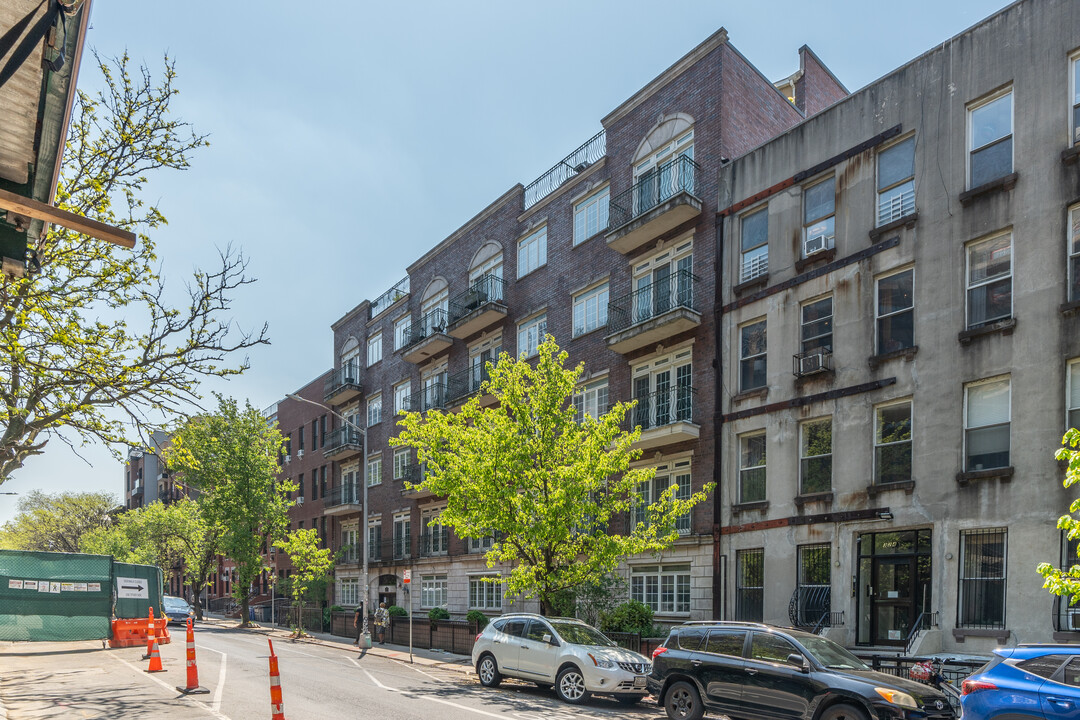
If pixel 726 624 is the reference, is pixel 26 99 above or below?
above

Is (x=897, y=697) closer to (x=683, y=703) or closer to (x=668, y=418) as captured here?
(x=683, y=703)

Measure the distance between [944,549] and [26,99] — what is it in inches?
683

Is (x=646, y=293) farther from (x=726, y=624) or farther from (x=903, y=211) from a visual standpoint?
(x=726, y=624)

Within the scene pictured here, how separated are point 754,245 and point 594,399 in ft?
26.0

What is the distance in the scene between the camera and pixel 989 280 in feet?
55.8

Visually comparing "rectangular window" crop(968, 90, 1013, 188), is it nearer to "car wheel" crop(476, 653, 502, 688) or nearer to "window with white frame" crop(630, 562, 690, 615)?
"window with white frame" crop(630, 562, 690, 615)

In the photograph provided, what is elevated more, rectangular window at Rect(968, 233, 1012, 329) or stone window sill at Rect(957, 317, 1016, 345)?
rectangular window at Rect(968, 233, 1012, 329)

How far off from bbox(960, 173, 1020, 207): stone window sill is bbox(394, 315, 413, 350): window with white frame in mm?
27305

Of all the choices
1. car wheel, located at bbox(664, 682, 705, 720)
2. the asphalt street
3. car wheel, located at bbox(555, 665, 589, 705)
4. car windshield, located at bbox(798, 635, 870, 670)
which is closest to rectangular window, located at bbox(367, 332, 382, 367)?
the asphalt street

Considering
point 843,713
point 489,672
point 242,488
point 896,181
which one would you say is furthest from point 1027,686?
point 242,488

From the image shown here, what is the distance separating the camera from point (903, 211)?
18938mm

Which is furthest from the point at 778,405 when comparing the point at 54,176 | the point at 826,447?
the point at 54,176

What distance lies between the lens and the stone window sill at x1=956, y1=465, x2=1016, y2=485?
15.8 m

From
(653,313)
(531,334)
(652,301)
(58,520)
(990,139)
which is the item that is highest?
(990,139)
